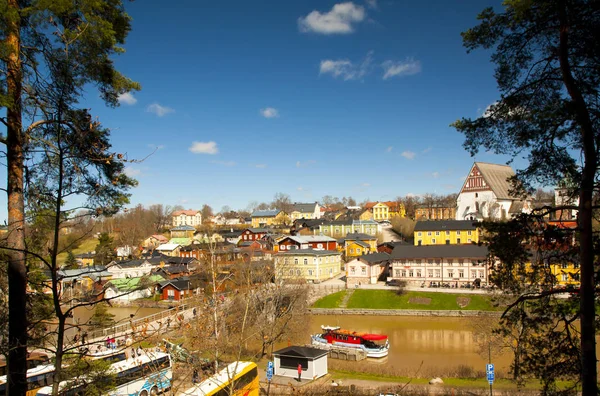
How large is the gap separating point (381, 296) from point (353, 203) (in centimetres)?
9694

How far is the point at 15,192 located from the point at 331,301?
28765mm

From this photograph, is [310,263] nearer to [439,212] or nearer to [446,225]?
[446,225]

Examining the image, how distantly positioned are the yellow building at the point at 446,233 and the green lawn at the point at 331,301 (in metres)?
15.1

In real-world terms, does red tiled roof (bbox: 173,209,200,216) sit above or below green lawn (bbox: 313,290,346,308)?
above

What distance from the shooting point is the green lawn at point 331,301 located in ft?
104

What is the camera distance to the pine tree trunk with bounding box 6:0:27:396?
4.94m

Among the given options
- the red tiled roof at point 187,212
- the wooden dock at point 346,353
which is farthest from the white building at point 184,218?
the wooden dock at point 346,353

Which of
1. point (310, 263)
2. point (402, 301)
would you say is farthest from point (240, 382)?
point (310, 263)

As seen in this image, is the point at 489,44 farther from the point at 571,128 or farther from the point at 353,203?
the point at 353,203

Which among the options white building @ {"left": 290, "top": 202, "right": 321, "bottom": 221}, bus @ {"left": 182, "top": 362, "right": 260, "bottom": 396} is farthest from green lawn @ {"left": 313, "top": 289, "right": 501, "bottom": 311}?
white building @ {"left": 290, "top": 202, "right": 321, "bottom": 221}

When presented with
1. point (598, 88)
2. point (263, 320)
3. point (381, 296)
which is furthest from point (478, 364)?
point (598, 88)

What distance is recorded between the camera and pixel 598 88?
6.33m

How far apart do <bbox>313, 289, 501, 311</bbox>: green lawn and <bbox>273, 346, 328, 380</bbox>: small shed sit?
15660 mm

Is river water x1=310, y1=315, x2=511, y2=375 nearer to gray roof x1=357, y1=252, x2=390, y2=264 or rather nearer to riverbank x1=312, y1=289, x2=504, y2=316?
riverbank x1=312, y1=289, x2=504, y2=316
